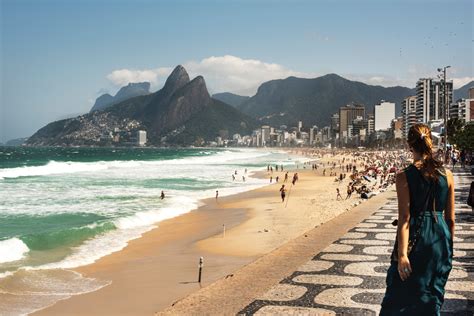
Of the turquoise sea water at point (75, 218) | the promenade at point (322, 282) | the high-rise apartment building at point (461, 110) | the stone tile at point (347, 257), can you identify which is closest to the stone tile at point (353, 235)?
the promenade at point (322, 282)

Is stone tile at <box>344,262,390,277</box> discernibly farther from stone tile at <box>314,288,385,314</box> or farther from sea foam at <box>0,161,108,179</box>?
sea foam at <box>0,161,108,179</box>

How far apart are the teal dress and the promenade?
10.4ft

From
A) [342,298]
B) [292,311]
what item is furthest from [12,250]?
[342,298]

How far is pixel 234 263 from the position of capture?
12859 millimetres

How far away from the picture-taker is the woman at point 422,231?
312cm

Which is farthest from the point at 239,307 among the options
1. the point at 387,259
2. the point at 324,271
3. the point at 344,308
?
the point at 387,259

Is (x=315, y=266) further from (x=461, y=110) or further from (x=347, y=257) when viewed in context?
(x=461, y=110)

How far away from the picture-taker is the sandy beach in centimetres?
966

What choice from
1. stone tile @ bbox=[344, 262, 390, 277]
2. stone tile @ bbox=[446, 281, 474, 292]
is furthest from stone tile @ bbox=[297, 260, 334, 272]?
stone tile @ bbox=[446, 281, 474, 292]

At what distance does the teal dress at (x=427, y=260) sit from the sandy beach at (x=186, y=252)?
643 cm

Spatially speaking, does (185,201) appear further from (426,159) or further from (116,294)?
(426,159)

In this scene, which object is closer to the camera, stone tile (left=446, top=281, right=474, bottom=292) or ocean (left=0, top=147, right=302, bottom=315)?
stone tile (left=446, top=281, right=474, bottom=292)

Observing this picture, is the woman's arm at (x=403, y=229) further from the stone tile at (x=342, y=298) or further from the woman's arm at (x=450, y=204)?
the stone tile at (x=342, y=298)

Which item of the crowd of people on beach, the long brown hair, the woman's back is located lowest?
the crowd of people on beach
